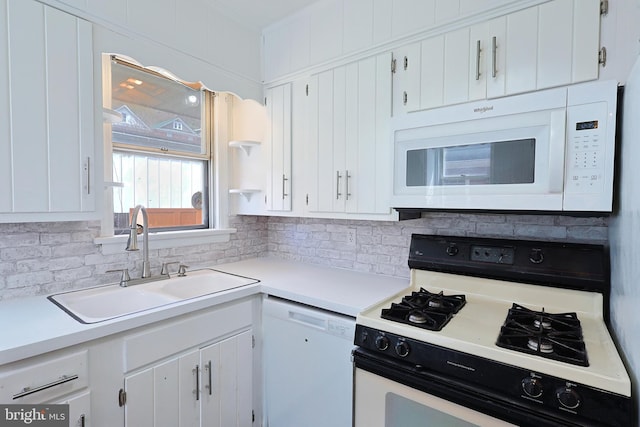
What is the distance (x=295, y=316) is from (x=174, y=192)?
1260 millimetres

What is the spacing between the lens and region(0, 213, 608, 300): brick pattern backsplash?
1533 mm

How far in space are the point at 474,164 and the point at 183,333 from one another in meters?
1.56

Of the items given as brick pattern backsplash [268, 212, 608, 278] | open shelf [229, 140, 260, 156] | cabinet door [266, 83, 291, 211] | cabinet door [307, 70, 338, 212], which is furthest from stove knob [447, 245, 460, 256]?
open shelf [229, 140, 260, 156]

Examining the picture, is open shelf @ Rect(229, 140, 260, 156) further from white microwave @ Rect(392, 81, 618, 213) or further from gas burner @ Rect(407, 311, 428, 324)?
gas burner @ Rect(407, 311, 428, 324)

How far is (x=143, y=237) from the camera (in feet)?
6.33

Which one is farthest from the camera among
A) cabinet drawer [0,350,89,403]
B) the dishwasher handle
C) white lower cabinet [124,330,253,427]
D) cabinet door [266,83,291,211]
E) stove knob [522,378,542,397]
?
cabinet door [266,83,291,211]

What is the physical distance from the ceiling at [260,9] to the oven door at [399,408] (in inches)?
81.4

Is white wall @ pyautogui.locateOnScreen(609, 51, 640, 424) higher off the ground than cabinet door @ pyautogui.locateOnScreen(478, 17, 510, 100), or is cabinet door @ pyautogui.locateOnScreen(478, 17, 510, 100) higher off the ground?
cabinet door @ pyautogui.locateOnScreen(478, 17, 510, 100)

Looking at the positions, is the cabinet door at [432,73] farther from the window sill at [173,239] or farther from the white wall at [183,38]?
the window sill at [173,239]

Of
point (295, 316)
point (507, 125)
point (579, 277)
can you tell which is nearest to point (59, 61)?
point (295, 316)

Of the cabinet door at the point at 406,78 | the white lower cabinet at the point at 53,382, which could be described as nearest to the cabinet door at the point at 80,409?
the white lower cabinet at the point at 53,382

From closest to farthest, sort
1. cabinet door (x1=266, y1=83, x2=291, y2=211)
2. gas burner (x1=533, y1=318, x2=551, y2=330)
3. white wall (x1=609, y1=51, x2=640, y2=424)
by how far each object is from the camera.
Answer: white wall (x1=609, y1=51, x2=640, y2=424) → gas burner (x1=533, y1=318, x2=551, y2=330) → cabinet door (x1=266, y1=83, x2=291, y2=211)

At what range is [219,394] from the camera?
1.71 meters

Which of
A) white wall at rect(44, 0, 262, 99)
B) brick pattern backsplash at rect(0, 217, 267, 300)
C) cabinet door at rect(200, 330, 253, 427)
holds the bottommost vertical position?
cabinet door at rect(200, 330, 253, 427)
